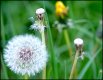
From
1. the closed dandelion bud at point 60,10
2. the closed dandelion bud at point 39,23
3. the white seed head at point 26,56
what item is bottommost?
the closed dandelion bud at point 60,10

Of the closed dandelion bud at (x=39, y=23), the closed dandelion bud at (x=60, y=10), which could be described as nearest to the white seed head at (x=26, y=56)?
the closed dandelion bud at (x=39, y=23)

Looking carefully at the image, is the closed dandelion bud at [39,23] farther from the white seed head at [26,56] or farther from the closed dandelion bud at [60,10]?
the closed dandelion bud at [60,10]

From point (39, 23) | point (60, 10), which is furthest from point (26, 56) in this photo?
point (60, 10)

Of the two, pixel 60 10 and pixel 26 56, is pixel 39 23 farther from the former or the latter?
pixel 60 10

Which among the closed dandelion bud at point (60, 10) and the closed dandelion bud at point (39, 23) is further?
the closed dandelion bud at point (60, 10)

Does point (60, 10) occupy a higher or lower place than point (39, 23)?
lower

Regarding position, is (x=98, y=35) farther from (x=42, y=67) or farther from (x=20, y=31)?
(x=42, y=67)

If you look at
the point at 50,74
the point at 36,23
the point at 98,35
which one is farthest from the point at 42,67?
the point at 98,35

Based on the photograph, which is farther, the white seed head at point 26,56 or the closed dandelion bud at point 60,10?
the closed dandelion bud at point 60,10

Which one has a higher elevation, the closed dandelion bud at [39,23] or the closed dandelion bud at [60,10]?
the closed dandelion bud at [39,23]
